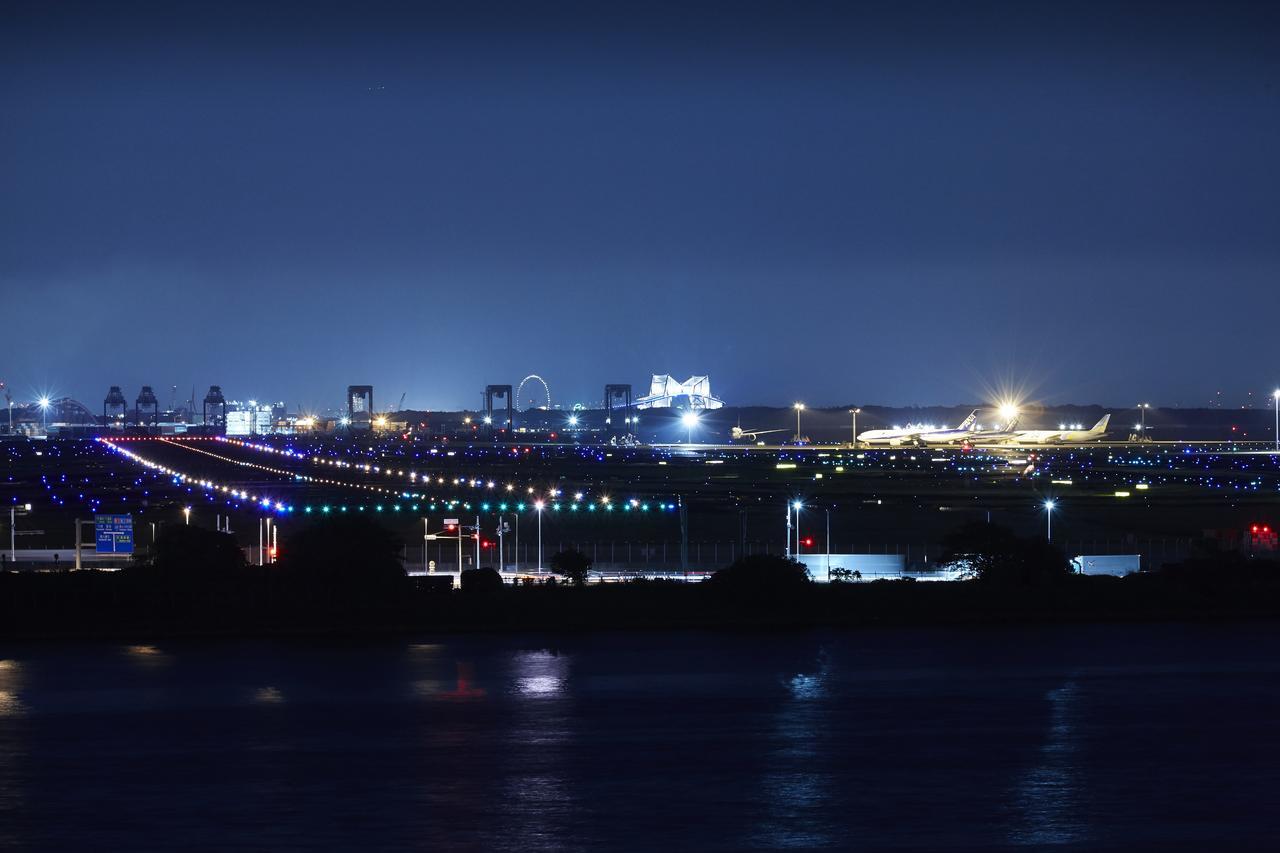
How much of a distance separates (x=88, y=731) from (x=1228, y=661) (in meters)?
22.7

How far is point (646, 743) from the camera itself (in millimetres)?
22109

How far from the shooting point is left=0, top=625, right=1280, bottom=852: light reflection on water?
682 inches

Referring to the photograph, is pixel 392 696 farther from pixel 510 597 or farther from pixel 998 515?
pixel 998 515

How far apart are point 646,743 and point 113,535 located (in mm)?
25540

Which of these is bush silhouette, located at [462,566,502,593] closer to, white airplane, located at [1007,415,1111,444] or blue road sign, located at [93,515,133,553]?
blue road sign, located at [93,515,133,553]

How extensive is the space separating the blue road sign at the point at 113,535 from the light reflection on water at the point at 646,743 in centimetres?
966

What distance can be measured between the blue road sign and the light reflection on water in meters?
9.66

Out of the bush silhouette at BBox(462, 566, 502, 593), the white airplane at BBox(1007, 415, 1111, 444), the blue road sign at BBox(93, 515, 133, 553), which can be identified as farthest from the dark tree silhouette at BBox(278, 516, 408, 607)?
the white airplane at BBox(1007, 415, 1111, 444)

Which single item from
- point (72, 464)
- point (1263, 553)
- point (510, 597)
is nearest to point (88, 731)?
point (510, 597)

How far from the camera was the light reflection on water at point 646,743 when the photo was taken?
1731 centimetres

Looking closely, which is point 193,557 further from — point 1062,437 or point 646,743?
point 1062,437

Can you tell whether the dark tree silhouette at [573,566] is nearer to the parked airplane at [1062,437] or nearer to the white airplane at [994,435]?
the white airplane at [994,435]

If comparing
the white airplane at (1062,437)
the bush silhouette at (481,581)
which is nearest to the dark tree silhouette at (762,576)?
the bush silhouette at (481,581)

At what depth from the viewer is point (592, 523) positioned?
57531 mm
